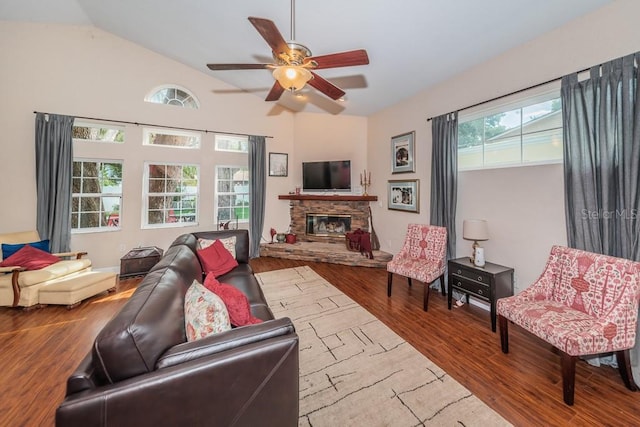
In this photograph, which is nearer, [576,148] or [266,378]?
[266,378]

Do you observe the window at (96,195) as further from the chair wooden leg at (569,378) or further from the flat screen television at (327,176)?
the chair wooden leg at (569,378)

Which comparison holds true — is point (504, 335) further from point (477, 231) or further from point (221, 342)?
point (221, 342)

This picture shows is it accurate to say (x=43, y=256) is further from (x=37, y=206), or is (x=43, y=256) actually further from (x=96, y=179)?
(x=96, y=179)

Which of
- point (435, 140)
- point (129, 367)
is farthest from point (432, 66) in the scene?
point (129, 367)

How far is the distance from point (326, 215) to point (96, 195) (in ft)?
14.0

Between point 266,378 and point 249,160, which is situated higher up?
point 249,160

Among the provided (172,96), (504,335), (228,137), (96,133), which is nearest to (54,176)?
(96,133)

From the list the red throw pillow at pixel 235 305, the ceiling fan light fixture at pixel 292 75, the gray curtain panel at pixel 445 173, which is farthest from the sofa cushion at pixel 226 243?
the gray curtain panel at pixel 445 173

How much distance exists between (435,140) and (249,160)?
3.66m

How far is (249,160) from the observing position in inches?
212

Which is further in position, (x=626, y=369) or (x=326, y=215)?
(x=326, y=215)

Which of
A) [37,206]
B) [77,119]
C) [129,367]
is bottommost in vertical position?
[129,367]

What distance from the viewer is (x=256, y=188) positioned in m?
5.47

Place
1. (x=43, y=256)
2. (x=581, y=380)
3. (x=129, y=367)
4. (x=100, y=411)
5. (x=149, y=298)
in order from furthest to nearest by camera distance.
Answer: (x=43, y=256)
(x=581, y=380)
(x=149, y=298)
(x=129, y=367)
(x=100, y=411)
